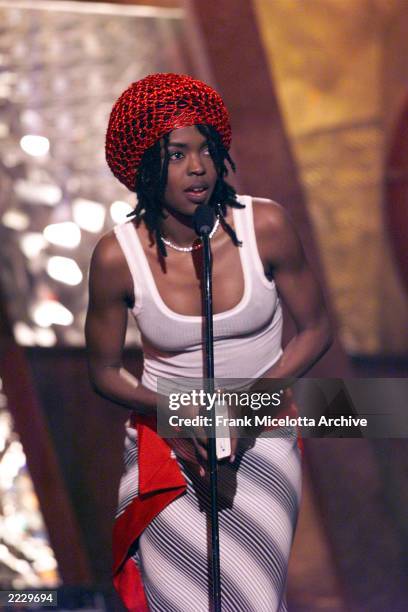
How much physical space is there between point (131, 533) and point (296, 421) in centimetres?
37

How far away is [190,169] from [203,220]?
15cm

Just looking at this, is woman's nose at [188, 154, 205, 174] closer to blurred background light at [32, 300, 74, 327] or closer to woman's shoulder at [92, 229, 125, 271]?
woman's shoulder at [92, 229, 125, 271]

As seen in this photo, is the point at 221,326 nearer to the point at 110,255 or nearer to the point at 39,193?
the point at 110,255

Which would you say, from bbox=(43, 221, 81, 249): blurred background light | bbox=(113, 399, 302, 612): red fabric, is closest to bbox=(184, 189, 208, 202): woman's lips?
bbox=(113, 399, 302, 612): red fabric

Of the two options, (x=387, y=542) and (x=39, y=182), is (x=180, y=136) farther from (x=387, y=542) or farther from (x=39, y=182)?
(x=387, y=542)

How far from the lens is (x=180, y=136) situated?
165 cm

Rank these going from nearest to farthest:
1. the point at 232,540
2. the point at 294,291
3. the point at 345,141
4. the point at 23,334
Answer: the point at 232,540 → the point at 294,291 → the point at 23,334 → the point at 345,141

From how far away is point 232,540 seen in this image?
1657 mm

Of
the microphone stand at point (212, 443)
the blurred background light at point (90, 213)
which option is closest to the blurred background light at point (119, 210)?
the blurred background light at point (90, 213)

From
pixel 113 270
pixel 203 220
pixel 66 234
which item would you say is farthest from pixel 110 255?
pixel 66 234

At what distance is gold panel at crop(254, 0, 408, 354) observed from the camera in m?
2.69

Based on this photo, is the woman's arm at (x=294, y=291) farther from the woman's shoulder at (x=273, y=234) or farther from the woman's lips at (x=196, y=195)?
the woman's lips at (x=196, y=195)

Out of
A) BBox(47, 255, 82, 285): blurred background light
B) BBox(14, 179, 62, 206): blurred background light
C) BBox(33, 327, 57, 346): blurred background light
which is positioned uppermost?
BBox(14, 179, 62, 206): blurred background light

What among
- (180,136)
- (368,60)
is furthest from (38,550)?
(368,60)
